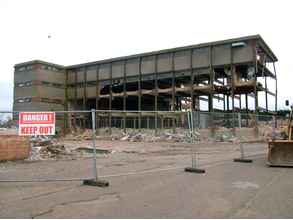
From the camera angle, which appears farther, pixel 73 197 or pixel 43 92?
pixel 43 92

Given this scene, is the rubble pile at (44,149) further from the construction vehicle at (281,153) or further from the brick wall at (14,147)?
the construction vehicle at (281,153)

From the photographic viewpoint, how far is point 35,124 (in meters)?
8.79

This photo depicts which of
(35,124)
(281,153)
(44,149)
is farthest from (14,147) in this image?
(281,153)

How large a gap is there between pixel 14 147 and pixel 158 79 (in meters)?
36.3

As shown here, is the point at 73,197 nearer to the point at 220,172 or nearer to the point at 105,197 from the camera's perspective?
the point at 105,197

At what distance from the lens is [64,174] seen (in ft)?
36.9

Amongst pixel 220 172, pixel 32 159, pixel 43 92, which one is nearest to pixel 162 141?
pixel 32 159

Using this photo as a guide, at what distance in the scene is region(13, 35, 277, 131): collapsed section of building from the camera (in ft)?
142

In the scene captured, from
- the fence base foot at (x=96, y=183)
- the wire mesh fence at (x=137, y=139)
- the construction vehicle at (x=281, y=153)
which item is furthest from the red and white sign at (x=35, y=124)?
the construction vehicle at (x=281, y=153)

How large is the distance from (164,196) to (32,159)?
10639 millimetres

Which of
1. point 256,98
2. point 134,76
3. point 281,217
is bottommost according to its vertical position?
point 281,217

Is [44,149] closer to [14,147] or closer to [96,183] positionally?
[14,147]

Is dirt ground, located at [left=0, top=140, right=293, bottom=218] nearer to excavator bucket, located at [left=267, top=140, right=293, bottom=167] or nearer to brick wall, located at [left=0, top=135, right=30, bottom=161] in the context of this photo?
excavator bucket, located at [left=267, top=140, right=293, bottom=167]

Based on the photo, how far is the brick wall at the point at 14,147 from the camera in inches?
581
